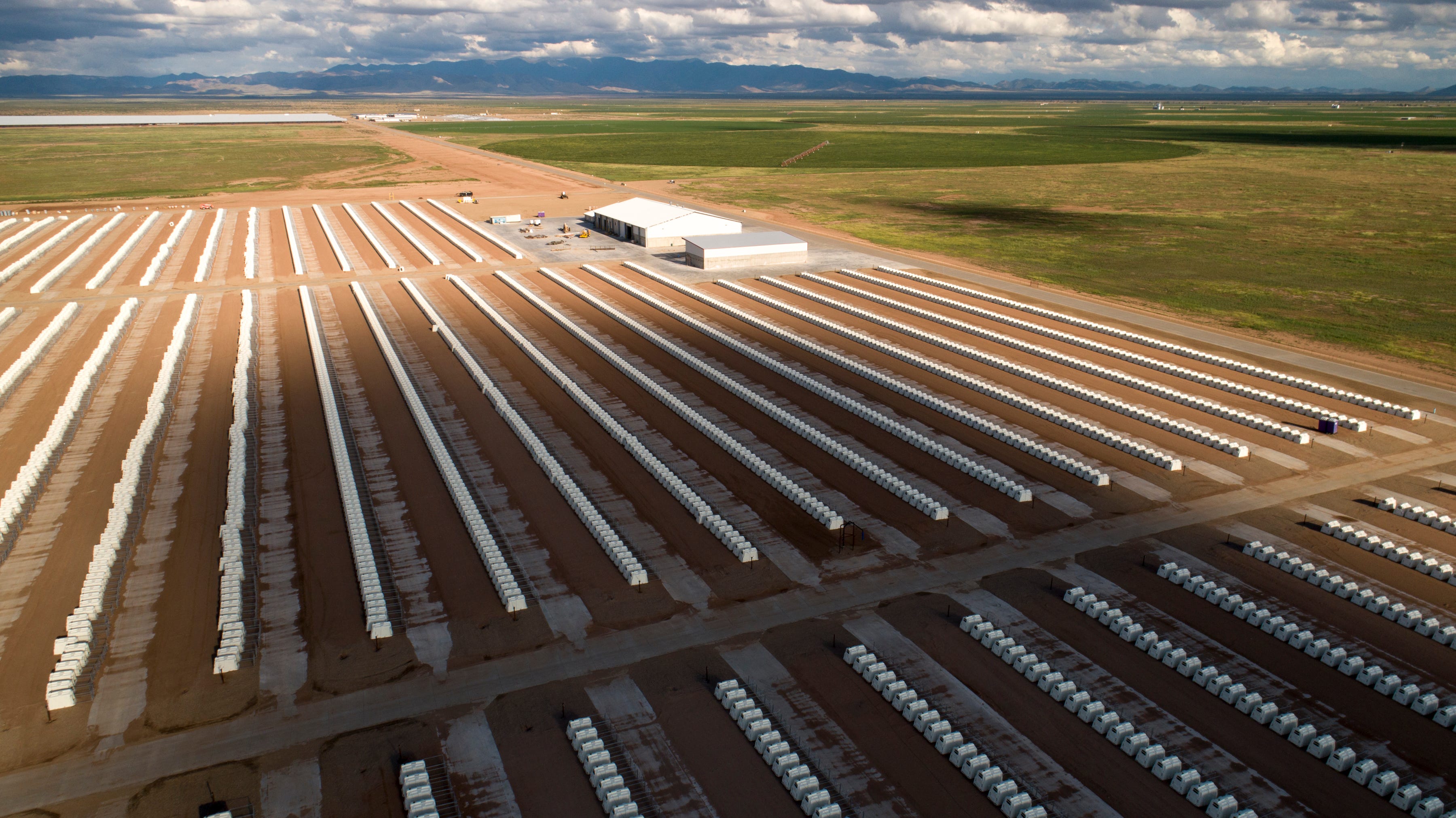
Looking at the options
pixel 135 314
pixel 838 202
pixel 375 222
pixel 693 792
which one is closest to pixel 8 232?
pixel 375 222

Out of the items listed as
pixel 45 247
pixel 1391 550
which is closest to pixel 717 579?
pixel 1391 550

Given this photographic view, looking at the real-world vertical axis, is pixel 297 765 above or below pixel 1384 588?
below

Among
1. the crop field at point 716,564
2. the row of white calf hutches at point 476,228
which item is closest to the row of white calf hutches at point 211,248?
the crop field at point 716,564

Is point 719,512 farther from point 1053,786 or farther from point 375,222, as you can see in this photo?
point 375,222

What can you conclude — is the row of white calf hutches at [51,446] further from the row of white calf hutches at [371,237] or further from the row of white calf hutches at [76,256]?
the row of white calf hutches at [371,237]

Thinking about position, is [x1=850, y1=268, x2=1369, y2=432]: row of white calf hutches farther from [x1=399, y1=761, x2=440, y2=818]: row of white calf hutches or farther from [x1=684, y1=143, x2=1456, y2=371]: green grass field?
[x1=399, y1=761, x2=440, y2=818]: row of white calf hutches

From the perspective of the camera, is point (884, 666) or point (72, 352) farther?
point (72, 352)

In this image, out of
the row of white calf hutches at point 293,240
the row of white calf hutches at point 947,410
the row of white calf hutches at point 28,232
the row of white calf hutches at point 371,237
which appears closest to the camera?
the row of white calf hutches at point 947,410
